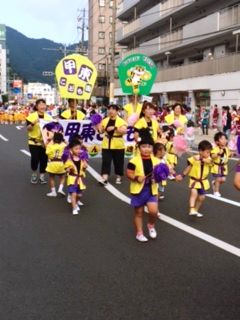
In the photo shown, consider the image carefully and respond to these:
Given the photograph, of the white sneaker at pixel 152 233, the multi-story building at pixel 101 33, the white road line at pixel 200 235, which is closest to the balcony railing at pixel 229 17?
the white road line at pixel 200 235

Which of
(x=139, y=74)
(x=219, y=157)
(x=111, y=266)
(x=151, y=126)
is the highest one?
(x=139, y=74)

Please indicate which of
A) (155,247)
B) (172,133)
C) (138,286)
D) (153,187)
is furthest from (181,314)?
(172,133)

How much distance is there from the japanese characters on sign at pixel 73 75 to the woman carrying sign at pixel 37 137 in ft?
5.36

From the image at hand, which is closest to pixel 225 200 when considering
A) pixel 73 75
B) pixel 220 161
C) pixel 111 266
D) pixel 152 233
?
pixel 220 161

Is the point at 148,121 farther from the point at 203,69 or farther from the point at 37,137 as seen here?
the point at 203,69

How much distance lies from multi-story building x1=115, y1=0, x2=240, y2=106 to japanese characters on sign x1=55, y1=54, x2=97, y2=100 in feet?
58.0

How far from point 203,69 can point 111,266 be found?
98.1 feet

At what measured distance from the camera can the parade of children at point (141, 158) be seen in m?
6.27

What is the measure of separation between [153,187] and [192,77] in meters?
30.2

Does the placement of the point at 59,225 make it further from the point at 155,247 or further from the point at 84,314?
the point at 84,314

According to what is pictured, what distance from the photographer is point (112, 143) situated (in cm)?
1061

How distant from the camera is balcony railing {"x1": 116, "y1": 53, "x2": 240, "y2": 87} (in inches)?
1166

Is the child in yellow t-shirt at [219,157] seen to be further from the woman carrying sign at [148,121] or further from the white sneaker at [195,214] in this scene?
the white sneaker at [195,214]

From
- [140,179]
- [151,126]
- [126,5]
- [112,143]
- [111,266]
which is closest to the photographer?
[111,266]
